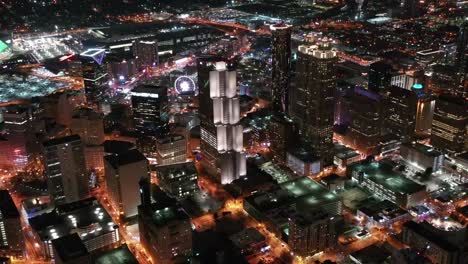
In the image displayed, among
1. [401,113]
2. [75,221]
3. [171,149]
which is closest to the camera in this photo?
[75,221]

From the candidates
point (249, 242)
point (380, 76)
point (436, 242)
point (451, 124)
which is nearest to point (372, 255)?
point (436, 242)

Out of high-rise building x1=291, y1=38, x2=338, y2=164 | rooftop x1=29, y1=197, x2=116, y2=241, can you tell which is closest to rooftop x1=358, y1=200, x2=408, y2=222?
high-rise building x1=291, y1=38, x2=338, y2=164

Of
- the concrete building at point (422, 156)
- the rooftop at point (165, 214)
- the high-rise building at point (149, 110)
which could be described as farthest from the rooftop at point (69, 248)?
the concrete building at point (422, 156)

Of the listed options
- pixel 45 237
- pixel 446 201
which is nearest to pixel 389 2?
pixel 446 201

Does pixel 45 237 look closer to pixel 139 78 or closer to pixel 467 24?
pixel 139 78

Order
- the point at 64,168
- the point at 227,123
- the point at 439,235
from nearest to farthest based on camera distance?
the point at 439,235
the point at 64,168
the point at 227,123

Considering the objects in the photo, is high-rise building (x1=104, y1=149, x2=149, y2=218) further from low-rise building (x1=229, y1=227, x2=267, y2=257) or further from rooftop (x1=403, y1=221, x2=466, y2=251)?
rooftop (x1=403, y1=221, x2=466, y2=251)

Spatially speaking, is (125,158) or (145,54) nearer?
(125,158)

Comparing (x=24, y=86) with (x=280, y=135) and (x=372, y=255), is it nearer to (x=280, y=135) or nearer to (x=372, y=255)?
(x=280, y=135)
